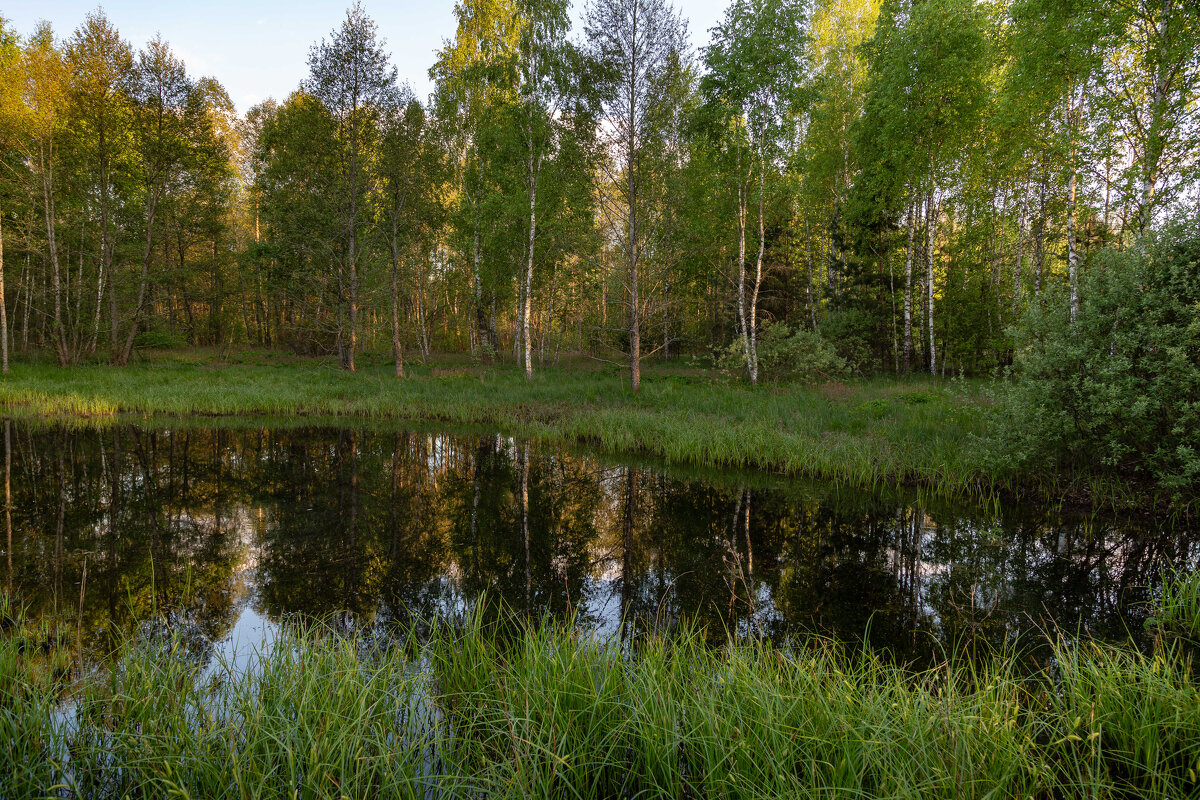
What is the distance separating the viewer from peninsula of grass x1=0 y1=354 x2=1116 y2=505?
9367 mm

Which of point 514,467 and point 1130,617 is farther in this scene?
point 514,467

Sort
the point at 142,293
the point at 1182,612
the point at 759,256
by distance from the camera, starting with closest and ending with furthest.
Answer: the point at 1182,612 → the point at 759,256 → the point at 142,293

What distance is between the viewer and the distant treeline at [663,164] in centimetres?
1415

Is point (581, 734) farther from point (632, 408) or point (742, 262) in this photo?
point (742, 262)

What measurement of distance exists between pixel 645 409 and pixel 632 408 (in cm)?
38

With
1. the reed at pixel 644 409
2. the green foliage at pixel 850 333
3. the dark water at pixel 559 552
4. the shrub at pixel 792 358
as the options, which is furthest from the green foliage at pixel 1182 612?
the green foliage at pixel 850 333

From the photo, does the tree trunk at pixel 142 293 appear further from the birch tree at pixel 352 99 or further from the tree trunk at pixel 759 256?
the tree trunk at pixel 759 256

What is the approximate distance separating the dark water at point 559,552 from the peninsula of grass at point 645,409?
817 mm

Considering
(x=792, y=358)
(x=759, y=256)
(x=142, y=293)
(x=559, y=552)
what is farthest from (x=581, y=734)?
(x=142, y=293)

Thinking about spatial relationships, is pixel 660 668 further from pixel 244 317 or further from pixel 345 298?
pixel 244 317

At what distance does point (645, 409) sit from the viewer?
47.9ft

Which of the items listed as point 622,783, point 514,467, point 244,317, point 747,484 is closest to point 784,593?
point 622,783

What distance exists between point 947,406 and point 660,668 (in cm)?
1164

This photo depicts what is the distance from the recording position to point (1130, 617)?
4527 millimetres
